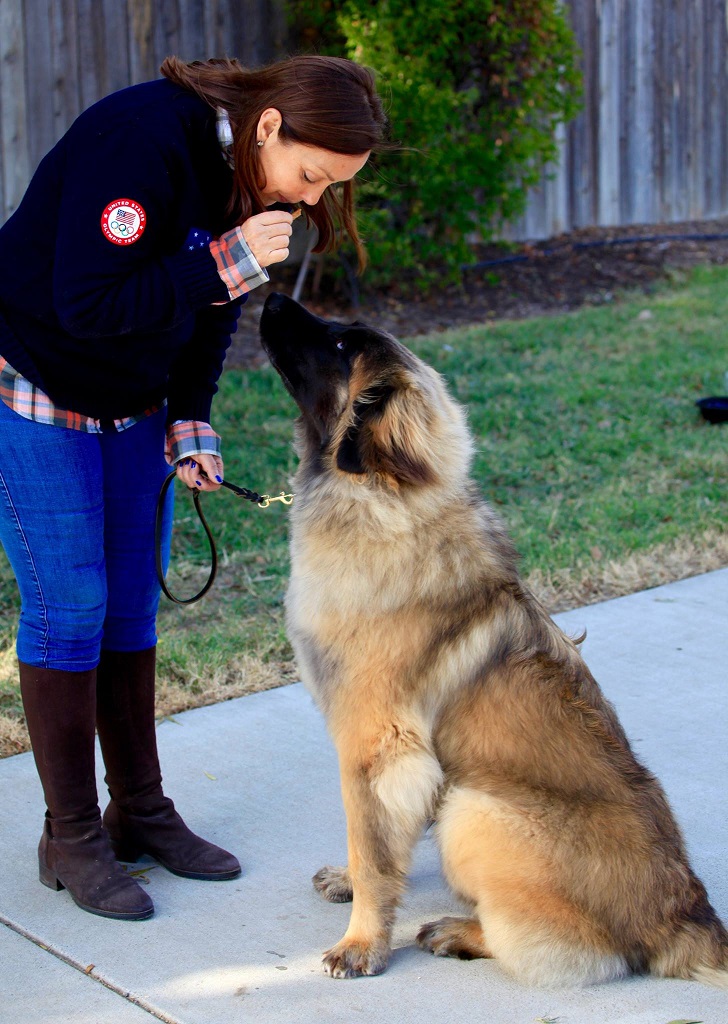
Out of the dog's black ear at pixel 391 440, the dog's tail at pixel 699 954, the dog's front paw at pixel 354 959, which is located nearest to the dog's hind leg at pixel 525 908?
the dog's tail at pixel 699 954

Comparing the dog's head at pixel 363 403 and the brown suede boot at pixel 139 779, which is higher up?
the dog's head at pixel 363 403

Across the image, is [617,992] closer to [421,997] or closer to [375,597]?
[421,997]

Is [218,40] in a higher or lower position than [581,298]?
higher

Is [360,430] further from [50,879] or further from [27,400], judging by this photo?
[50,879]

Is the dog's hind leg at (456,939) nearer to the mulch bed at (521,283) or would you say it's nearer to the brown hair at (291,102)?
Answer: the brown hair at (291,102)

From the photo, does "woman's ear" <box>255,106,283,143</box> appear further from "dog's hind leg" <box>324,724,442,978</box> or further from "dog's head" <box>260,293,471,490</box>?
"dog's hind leg" <box>324,724,442,978</box>

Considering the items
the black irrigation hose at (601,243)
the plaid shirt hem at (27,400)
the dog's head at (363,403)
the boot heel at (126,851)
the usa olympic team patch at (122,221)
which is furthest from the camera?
the black irrigation hose at (601,243)

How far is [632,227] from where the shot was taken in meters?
13.0

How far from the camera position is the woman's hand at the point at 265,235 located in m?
2.66

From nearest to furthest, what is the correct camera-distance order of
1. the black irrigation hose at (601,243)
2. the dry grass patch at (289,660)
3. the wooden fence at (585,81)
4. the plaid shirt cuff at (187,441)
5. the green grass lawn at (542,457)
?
the plaid shirt cuff at (187,441)
the dry grass patch at (289,660)
the green grass lawn at (542,457)
the wooden fence at (585,81)
the black irrigation hose at (601,243)

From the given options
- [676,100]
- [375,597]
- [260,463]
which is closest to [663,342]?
[260,463]

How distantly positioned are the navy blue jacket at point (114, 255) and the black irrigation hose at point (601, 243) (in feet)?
27.0

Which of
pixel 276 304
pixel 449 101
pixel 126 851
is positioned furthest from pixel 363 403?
pixel 449 101

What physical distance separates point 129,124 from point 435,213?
25.3 feet
